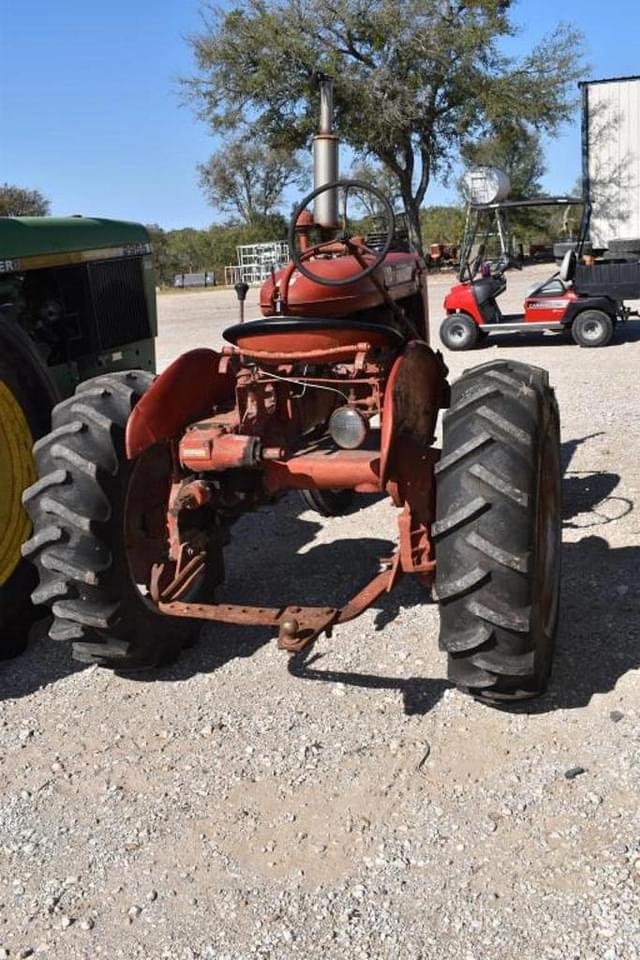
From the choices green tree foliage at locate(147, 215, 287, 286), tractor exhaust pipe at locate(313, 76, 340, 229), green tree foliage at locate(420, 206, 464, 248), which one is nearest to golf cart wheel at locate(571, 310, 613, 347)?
tractor exhaust pipe at locate(313, 76, 340, 229)

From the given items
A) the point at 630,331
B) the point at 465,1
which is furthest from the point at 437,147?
the point at 630,331

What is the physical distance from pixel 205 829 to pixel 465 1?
30598 millimetres

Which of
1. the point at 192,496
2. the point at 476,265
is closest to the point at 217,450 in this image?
the point at 192,496

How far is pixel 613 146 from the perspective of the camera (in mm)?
16859

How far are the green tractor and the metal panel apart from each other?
12.9m

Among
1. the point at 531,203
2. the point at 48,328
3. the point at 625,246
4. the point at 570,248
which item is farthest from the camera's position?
the point at 625,246

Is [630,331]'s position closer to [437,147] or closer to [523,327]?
[523,327]

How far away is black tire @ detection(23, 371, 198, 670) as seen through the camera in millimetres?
3791

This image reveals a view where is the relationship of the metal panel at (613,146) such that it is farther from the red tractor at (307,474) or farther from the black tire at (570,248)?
the red tractor at (307,474)

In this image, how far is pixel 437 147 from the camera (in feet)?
102

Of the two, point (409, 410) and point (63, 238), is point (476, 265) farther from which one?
point (409, 410)

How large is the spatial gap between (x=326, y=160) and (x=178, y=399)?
5.23ft

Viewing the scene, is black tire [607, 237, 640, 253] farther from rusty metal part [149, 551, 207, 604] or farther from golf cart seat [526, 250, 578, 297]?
rusty metal part [149, 551, 207, 604]

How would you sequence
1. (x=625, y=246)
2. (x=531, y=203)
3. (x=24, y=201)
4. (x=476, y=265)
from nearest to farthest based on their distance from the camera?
1. (x=531, y=203)
2. (x=476, y=265)
3. (x=625, y=246)
4. (x=24, y=201)
